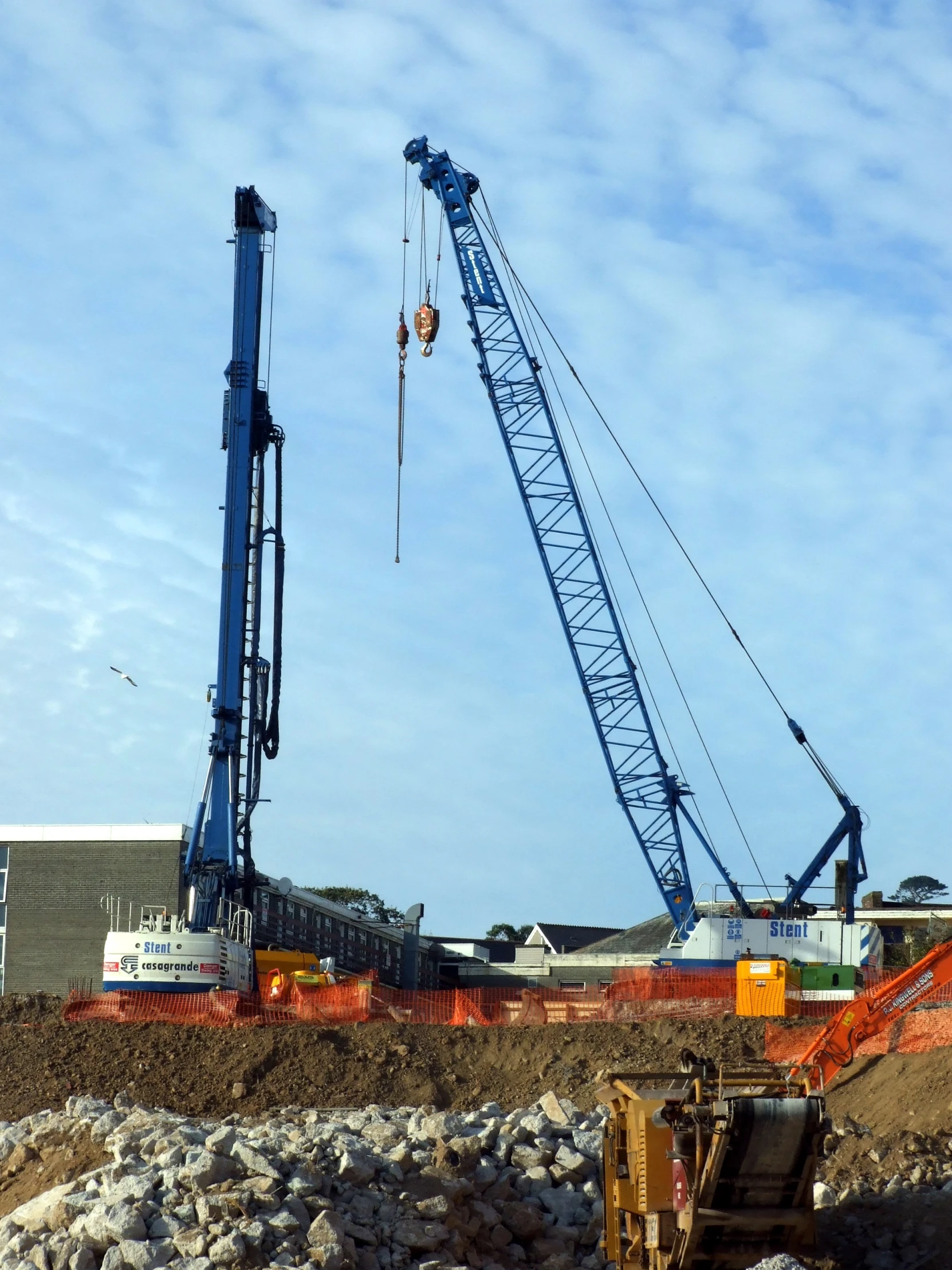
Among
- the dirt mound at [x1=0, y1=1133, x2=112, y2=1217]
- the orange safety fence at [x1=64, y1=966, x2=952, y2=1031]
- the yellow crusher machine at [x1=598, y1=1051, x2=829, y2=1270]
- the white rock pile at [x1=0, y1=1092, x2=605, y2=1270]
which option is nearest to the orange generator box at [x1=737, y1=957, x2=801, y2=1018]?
the orange safety fence at [x1=64, y1=966, x2=952, y2=1031]

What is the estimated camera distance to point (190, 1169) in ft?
60.5

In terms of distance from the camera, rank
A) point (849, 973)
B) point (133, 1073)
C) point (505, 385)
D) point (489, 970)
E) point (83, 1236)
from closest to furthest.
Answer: point (83, 1236)
point (133, 1073)
point (849, 973)
point (505, 385)
point (489, 970)

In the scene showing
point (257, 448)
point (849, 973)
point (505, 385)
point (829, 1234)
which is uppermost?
point (505, 385)

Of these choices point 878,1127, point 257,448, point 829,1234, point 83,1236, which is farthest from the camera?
point 257,448

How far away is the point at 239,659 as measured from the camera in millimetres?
40875

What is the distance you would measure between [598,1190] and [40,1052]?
47.0 feet

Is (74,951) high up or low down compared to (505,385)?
down

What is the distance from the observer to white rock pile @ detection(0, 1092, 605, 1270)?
17547 mm

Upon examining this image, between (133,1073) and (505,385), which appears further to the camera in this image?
(505,385)

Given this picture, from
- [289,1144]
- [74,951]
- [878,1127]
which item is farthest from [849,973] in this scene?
[74,951]

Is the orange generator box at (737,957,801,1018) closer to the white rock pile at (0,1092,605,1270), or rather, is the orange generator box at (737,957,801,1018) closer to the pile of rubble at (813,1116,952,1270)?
the pile of rubble at (813,1116,952,1270)

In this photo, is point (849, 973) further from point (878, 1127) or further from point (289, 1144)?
point (289, 1144)

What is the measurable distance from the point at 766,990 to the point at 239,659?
1661 cm

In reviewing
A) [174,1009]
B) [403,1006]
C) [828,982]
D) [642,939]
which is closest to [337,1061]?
[403,1006]
